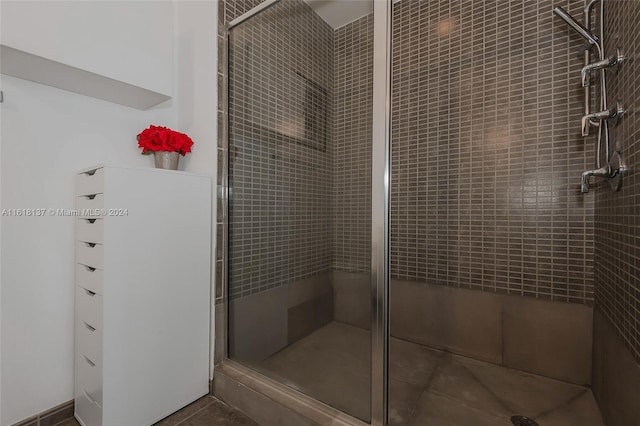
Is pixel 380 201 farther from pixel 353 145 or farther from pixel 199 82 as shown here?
pixel 199 82

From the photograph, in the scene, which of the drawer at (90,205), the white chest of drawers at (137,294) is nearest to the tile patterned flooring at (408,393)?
the white chest of drawers at (137,294)

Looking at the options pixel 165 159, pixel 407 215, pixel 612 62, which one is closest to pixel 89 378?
pixel 165 159

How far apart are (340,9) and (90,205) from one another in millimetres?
1315

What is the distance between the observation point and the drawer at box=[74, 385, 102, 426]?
1.08 meters

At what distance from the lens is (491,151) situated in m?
1.77

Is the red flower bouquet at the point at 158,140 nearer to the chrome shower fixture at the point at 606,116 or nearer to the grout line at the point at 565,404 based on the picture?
the chrome shower fixture at the point at 606,116

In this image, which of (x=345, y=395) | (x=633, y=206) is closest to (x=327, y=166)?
(x=345, y=395)

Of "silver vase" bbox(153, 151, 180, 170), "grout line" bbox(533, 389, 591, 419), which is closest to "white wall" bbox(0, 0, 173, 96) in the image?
"silver vase" bbox(153, 151, 180, 170)

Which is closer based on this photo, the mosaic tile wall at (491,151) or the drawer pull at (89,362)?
the drawer pull at (89,362)

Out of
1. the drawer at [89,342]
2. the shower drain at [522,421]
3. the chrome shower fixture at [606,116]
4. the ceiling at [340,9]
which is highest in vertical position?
the ceiling at [340,9]

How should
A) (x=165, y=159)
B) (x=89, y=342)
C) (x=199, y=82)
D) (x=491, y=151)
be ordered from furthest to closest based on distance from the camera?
(x=491, y=151), (x=199, y=82), (x=165, y=159), (x=89, y=342)

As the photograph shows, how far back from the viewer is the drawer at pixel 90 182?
1077 millimetres

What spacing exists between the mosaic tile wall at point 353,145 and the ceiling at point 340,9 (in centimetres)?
3

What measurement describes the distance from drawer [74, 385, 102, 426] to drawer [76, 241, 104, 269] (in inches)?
20.4
